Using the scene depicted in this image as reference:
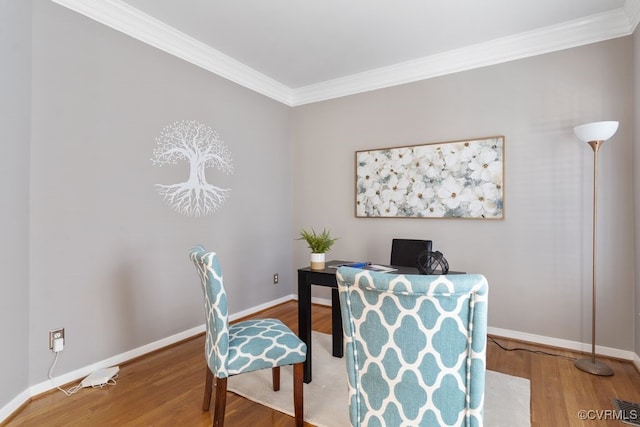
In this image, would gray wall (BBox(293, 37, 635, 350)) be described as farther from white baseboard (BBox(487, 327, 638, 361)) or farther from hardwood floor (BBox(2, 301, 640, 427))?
hardwood floor (BBox(2, 301, 640, 427))

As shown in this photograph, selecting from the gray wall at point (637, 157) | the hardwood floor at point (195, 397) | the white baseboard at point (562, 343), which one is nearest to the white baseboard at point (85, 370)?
the hardwood floor at point (195, 397)

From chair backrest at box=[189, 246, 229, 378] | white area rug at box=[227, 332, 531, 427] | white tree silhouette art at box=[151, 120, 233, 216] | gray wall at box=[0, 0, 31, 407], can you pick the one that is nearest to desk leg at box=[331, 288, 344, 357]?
white area rug at box=[227, 332, 531, 427]

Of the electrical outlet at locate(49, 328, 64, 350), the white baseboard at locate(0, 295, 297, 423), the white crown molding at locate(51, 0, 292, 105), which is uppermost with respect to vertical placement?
the white crown molding at locate(51, 0, 292, 105)

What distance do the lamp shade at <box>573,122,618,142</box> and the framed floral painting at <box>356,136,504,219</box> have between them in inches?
25.9

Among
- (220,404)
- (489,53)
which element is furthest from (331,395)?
(489,53)

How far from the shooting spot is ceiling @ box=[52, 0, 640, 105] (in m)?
2.54

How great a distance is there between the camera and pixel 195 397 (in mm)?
2094

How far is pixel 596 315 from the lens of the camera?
2.72 meters

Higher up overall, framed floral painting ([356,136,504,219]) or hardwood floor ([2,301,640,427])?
framed floral painting ([356,136,504,219])

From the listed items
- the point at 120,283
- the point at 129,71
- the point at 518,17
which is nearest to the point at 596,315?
the point at 518,17

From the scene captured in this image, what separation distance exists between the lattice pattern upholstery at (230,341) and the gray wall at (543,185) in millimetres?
2124

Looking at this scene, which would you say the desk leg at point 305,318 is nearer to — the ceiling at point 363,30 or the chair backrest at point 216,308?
the chair backrest at point 216,308

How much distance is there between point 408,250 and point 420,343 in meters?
2.11

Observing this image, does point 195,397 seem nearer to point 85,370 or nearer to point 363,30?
point 85,370
